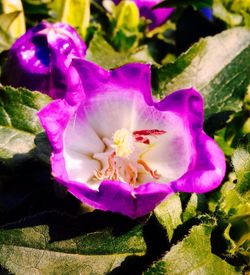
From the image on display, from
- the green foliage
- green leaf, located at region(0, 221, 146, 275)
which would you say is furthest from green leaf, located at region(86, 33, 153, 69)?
green leaf, located at region(0, 221, 146, 275)

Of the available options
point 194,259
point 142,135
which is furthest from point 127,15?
point 194,259

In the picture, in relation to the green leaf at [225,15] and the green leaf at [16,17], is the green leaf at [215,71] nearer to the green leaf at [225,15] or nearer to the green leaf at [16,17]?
the green leaf at [225,15]

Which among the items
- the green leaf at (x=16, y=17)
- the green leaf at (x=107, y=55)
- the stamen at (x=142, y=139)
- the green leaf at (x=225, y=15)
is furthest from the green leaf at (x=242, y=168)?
the green leaf at (x=16, y=17)

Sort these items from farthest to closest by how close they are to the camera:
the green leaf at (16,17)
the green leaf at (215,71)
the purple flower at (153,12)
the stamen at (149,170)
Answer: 1. the purple flower at (153,12)
2. the green leaf at (16,17)
3. the green leaf at (215,71)
4. the stamen at (149,170)

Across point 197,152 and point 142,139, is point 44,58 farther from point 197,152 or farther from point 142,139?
point 197,152

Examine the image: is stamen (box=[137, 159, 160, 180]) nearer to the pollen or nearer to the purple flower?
the pollen

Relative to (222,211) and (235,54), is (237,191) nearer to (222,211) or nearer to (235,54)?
(222,211)
